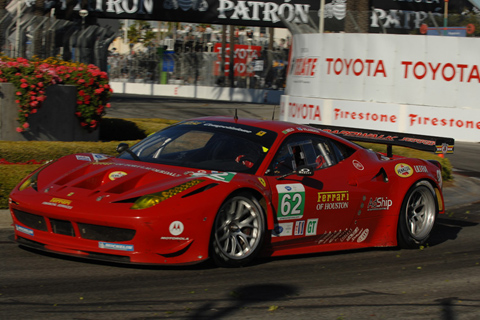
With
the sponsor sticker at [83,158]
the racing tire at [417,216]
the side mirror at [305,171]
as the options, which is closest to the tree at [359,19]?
the racing tire at [417,216]

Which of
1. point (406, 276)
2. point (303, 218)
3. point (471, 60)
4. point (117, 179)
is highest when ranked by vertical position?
point (471, 60)

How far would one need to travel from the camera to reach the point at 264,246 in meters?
6.32

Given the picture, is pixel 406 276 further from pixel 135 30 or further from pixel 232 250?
pixel 135 30

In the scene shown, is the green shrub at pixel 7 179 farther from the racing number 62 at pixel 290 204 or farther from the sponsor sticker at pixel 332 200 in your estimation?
the sponsor sticker at pixel 332 200

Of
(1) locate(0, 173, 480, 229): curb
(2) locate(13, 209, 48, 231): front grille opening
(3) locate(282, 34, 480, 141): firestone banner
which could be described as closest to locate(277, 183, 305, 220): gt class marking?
(2) locate(13, 209, 48, 231): front grille opening

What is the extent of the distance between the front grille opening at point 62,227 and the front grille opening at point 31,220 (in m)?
0.10

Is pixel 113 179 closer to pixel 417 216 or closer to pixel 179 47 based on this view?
pixel 417 216

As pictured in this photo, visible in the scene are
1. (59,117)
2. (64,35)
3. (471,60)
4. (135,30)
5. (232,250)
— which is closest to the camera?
(232,250)

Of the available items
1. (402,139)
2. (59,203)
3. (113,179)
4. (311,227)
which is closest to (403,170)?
(402,139)

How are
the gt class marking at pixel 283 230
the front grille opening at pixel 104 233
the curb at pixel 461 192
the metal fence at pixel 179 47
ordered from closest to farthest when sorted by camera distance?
the front grille opening at pixel 104 233
the gt class marking at pixel 283 230
the curb at pixel 461 192
the metal fence at pixel 179 47

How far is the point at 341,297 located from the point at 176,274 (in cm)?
132

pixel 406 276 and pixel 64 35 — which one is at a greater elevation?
pixel 64 35

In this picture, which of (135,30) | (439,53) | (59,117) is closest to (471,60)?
(439,53)

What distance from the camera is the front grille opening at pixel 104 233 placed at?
5.48 m
